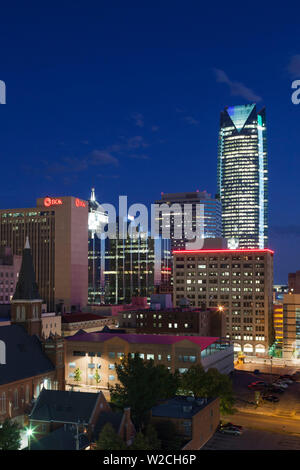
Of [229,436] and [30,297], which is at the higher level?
[30,297]

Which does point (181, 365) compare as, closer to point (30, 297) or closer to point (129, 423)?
point (30, 297)

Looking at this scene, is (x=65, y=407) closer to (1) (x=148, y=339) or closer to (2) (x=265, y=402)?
(1) (x=148, y=339)

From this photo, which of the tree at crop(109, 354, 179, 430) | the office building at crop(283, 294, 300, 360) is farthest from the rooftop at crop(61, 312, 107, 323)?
the tree at crop(109, 354, 179, 430)

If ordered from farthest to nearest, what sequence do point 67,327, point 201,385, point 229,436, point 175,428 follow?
point 67,327, point 201,385, point 229,436, point 175,428

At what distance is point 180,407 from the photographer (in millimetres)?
73750

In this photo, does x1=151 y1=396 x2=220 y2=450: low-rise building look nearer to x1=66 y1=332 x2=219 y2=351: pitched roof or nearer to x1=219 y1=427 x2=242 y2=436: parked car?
x1=219 y1=427 x2=242 y2=436: parked car

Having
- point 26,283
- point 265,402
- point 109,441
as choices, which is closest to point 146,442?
point 109,441

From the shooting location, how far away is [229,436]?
80.4m

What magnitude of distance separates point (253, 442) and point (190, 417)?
1493 cm

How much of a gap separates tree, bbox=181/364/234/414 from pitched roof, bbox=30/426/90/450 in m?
27.2

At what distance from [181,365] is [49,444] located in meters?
55.7

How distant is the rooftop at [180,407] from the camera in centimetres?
7144

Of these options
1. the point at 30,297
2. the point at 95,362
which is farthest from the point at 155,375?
the point at 95,362
